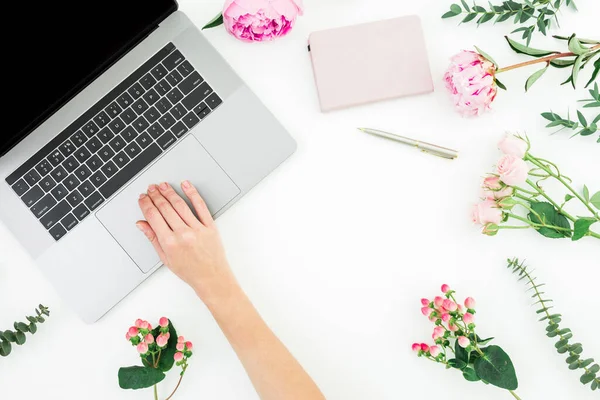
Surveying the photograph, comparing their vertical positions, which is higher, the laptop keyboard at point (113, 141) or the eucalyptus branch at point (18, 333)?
the laptop keyboard at point (113, 141)

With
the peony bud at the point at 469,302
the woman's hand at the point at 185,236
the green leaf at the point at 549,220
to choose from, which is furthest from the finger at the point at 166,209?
the green leaf at the point at 549,220

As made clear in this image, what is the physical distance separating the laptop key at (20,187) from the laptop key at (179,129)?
0.23m

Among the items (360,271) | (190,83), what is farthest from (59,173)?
(360,271)

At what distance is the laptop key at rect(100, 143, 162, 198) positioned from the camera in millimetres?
772

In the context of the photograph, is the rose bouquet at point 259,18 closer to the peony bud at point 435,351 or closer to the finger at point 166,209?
the finger at point 166,209

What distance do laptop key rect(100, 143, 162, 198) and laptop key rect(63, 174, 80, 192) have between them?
0.04m

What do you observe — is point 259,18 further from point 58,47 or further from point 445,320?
point 445,320

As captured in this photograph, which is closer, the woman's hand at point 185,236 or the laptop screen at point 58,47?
the laptop screen at point 58,47

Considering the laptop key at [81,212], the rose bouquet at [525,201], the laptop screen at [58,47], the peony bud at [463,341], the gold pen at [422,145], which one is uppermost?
the laptop screen at [58,47]

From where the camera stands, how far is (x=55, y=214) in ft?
2.51

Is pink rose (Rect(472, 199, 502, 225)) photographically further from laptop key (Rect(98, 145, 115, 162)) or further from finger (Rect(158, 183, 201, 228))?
laptop key (Rect(98, 145, 115, 162))

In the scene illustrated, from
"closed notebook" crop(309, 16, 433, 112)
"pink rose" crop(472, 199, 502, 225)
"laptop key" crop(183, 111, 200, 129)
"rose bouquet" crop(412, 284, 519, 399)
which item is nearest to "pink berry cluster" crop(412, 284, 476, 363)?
"rose bouquet" crop(412, 284, 519, 399)

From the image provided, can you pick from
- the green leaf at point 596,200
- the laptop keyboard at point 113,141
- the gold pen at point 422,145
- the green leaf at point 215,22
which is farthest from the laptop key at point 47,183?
the green leaf at point 596,200

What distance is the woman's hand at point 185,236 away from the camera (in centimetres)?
77
